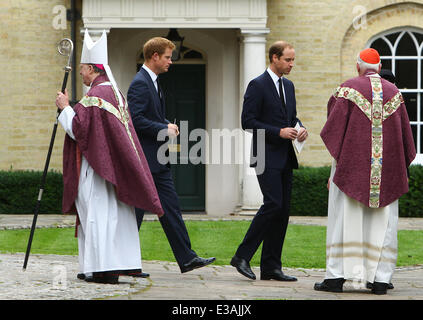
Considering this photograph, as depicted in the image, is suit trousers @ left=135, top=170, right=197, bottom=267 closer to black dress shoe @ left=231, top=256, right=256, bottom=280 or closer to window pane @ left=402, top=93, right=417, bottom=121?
black dress shoe @ left=231, top=256, right=256, bottom=280

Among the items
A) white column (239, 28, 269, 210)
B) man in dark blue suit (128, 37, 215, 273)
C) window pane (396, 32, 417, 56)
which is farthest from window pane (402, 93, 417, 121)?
man in dark blue suit (128, 37, 215, 273)

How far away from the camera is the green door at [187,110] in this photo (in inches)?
695

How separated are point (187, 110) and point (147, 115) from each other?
31.7 ft

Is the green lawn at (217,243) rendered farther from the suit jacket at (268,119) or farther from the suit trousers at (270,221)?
the suit jacket at (268,119)

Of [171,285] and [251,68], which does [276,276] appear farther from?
[251,68]

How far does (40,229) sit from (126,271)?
6138 mm

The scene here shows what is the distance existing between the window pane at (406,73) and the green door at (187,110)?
12.0 feet

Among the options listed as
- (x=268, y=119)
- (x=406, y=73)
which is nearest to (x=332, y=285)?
(x=268, y=119)

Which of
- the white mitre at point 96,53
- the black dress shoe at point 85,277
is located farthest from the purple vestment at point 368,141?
the black dress shoe at point 85,277

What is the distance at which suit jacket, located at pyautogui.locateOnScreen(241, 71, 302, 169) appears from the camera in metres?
8.05

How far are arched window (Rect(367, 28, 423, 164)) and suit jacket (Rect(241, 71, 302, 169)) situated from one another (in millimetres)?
9299

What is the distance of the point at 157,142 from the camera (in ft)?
26.4

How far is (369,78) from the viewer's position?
755 cm

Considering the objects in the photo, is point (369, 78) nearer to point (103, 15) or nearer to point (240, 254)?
point (240, 254)
